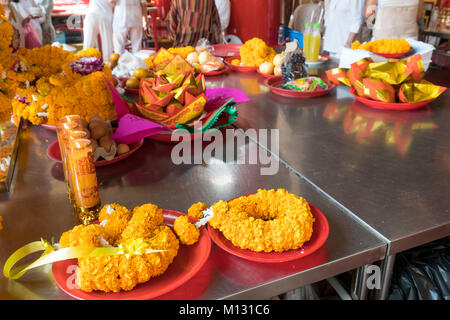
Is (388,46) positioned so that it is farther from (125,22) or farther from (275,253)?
(125,22)

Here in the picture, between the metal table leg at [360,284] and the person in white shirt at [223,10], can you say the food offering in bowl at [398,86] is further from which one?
the person in white shirt at [223,10]

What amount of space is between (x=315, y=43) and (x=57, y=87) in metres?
1.42

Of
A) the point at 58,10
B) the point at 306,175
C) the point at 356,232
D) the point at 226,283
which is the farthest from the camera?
the point at 58,10

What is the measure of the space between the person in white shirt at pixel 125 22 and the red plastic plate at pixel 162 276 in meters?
3.95

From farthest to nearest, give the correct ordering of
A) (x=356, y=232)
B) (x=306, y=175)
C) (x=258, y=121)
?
1. (x=258, y=121)
2. (x=306, y=175)
3. (x=356, y=232)

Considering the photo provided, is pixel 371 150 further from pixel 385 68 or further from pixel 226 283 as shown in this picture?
pixel 226 283

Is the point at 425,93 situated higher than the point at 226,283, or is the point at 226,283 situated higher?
the point at 425,93

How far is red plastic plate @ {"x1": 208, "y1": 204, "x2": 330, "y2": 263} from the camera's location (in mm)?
637

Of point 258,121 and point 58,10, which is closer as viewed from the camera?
point 258,121

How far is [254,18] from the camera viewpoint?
363cm

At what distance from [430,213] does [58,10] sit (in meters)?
7.40
